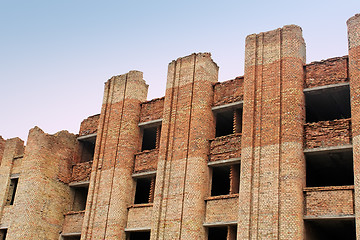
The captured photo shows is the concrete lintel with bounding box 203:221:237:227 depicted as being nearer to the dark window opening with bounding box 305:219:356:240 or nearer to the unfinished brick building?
the unfinished brick building

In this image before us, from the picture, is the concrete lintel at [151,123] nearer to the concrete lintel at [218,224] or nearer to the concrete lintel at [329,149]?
the concrete lintel at [218,224]

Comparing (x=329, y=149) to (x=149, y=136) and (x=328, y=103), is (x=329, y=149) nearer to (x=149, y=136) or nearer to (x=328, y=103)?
(x=328, y=103)

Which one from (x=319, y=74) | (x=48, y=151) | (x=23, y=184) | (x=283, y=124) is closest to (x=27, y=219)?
(x=23, y=184)

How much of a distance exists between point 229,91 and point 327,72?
13.9 ft

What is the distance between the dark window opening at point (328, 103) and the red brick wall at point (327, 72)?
0.31 meters

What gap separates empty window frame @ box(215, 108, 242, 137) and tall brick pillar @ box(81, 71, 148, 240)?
3966 millimetres

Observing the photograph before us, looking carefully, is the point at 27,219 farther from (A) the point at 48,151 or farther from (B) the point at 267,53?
(B) the point at 267,53

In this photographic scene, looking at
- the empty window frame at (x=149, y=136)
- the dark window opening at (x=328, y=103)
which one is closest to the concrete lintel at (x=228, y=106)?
the dark window opening at (x=328, y=103)

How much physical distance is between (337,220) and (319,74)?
5718mm

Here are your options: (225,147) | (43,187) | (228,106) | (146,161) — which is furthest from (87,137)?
(225,147)

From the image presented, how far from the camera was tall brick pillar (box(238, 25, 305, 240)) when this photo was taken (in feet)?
57.3

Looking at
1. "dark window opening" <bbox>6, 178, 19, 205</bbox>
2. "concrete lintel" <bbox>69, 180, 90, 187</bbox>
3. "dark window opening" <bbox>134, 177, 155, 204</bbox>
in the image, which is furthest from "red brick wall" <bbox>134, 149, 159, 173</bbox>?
"dark window opening" <bbox>6, 178, 19, 205</bbox>

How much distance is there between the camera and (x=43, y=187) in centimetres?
2416

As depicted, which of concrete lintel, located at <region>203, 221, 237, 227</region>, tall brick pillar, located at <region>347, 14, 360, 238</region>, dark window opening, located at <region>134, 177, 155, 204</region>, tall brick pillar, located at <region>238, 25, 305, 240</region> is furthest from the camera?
dark window opening, located at <region>134, 177, 155, 204</region>
